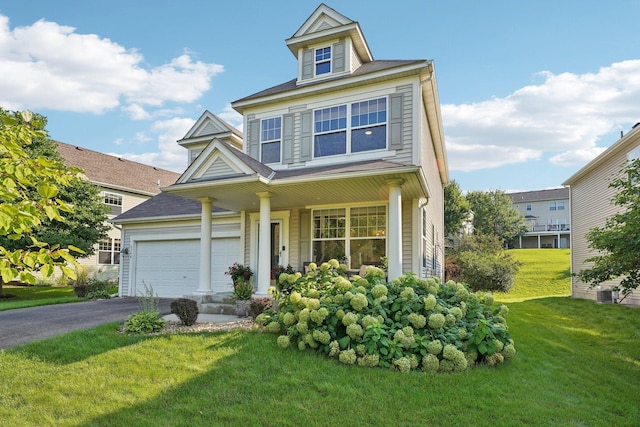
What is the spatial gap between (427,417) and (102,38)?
11.2 meters

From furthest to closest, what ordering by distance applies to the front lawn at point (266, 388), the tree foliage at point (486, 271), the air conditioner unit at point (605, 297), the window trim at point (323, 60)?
1. the tree foliage at point (486, 271)
2. the air conditioner unit at point (605, 297)
3. the window trim at point (323, 60)
4. the front lawn at point (266, 388)

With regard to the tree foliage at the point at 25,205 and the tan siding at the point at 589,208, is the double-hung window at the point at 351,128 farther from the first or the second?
the tan siding at the point at 589,208

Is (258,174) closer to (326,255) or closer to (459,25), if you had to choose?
(326,255)

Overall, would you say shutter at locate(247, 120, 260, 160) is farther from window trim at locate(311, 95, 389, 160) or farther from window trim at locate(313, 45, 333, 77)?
window trim at locate(313, 45, 333, 77)

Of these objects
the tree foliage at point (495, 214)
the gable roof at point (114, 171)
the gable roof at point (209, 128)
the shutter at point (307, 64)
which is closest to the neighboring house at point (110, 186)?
the gable roof at point (114, 171)

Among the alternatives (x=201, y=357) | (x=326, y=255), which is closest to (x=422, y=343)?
(x=201, y=357)

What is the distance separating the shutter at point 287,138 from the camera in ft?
35.4

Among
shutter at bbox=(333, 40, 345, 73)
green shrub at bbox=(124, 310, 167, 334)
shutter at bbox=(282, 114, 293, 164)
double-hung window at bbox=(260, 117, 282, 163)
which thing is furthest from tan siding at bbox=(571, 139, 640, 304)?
green shrub at bbox=(124, 310, 167, 334)

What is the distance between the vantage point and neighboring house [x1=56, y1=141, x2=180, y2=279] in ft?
74.1

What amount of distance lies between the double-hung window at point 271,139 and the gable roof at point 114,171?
12.9 m

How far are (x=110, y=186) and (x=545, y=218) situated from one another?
45.5m

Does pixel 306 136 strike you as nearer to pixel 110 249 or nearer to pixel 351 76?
pixel 351 76

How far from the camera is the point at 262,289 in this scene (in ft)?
30.9

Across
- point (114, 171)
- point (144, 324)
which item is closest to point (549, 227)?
point (114, 171)
